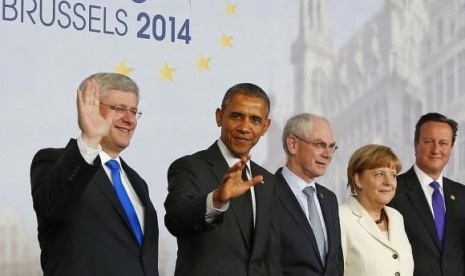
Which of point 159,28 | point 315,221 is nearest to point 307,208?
point 315,221

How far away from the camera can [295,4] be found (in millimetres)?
5441

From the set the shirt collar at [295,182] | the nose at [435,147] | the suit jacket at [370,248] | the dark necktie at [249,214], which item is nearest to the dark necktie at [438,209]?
the nose at [435,147]

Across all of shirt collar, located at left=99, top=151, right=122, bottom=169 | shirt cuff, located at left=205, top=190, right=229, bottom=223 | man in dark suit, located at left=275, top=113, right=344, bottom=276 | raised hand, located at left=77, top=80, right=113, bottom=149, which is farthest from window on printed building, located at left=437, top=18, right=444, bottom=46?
raised hand, located at left=77, top=80, right=113, bottom=149

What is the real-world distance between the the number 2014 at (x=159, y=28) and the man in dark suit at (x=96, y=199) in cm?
168

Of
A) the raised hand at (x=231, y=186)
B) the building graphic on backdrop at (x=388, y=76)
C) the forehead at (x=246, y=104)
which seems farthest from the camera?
the building graphic on backdrop at (x=388, y=76)

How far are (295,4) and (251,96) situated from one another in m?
2.28

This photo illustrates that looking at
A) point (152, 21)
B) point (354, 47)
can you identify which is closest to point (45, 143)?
point (152, 21)

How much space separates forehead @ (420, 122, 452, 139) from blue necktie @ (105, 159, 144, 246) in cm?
184

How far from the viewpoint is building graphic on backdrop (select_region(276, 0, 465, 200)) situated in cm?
565

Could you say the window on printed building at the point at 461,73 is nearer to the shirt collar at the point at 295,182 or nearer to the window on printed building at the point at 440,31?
the window on printed building at the point at 440,31

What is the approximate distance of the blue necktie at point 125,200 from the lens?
3.08m

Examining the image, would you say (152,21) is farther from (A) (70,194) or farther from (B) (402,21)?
(A) (70,194)

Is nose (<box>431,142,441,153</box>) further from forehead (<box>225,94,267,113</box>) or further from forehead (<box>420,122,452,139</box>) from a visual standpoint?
forehead (<box>225,94,267,113</box>)

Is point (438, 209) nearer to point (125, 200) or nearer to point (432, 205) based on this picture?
point (432, 205)
